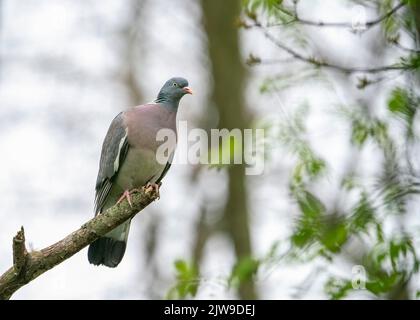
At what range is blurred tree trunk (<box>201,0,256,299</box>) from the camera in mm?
10102

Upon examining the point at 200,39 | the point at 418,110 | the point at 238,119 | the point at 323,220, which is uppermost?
the point at 200,39

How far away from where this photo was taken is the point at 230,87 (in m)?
10.5

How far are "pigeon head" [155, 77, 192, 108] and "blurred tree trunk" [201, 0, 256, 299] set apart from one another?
3376mm

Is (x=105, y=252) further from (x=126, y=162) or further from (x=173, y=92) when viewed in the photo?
(x=173, y=92)

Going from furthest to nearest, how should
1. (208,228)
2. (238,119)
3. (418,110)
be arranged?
(208,228) < (238,119) < (418,110)

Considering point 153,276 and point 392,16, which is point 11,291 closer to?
point 392,16

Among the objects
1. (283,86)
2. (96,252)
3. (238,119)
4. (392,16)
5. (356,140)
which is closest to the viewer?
(392,16)

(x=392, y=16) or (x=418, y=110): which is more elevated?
(x=392, y=16)

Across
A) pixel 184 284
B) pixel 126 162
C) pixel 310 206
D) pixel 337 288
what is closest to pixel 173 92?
pixel 126 162

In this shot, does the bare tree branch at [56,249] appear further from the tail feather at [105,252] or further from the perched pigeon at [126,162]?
the tail feather at [105,252]

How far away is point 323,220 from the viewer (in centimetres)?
446

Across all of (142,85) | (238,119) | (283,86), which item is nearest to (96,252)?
(283,86)

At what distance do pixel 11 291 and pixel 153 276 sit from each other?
274 inches
